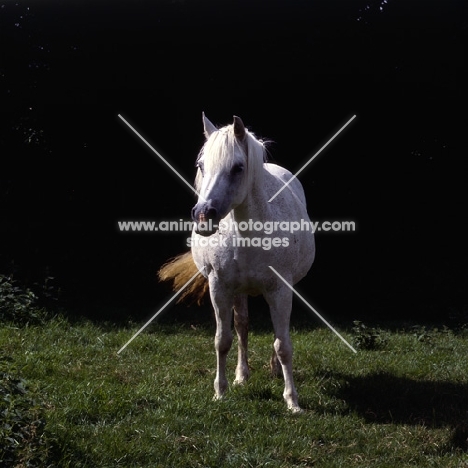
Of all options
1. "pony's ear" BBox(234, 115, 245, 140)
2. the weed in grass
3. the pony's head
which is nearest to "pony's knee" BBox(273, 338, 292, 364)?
the pony's head

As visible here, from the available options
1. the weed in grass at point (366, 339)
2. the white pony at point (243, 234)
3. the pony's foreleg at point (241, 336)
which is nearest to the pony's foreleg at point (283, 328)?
the white pony at point (243, 234)

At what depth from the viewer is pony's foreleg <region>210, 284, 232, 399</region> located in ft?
15.9

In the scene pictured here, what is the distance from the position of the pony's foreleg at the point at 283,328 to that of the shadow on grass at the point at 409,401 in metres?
0.47

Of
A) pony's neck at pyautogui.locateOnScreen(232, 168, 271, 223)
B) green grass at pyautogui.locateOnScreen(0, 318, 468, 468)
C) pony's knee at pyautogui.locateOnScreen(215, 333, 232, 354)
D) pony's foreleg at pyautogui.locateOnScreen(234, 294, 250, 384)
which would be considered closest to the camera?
green grass at pyautogui.locateOnScreen(0, 318, 468, 468)

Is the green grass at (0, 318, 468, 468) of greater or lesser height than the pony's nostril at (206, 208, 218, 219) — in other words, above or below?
below

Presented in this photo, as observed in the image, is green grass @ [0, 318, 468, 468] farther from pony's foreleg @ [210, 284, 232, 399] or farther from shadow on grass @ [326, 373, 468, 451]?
pony's foreleg @ [210, 284, 232, 399]

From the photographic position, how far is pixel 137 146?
944 centimetres

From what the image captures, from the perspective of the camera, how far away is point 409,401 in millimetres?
5012

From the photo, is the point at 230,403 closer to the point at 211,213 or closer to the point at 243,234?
the point at 243,234

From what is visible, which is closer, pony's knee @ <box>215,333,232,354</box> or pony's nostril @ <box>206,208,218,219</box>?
pony's nostril @ <box>206,208,218,219</box>

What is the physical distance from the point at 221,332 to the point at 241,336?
2.19 ft

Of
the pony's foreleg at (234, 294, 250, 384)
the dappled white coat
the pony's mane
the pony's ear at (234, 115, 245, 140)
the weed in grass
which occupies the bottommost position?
the weed in grass

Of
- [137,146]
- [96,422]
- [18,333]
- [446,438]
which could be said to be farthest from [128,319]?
[446,438]

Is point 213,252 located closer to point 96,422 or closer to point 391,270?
point 96,422
